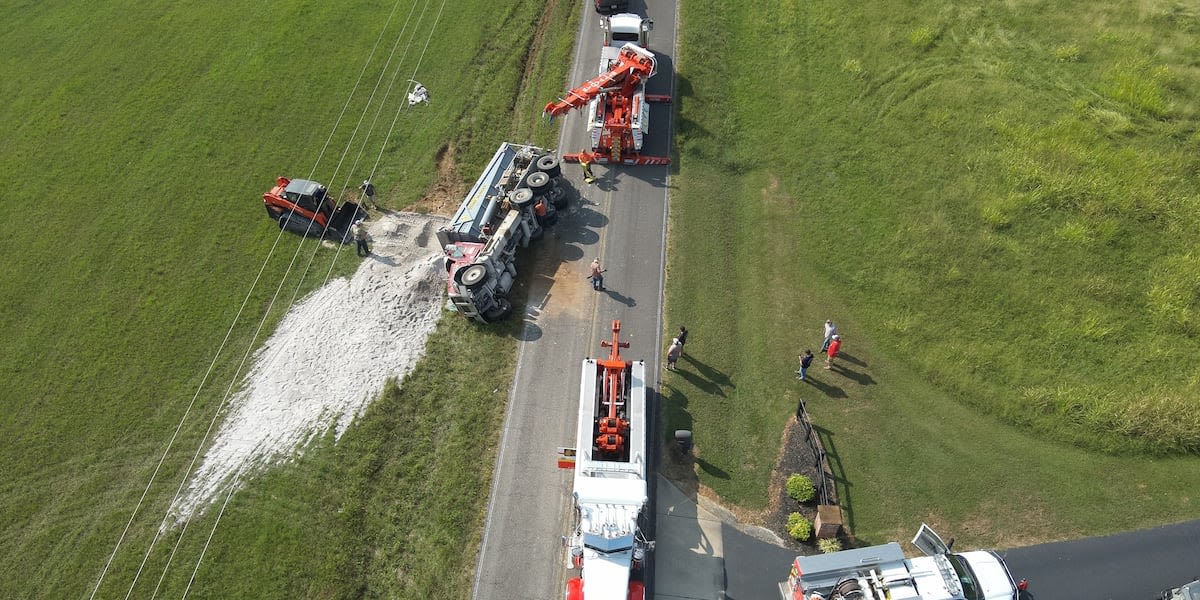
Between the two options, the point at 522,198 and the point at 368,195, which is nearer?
the point at 522,198

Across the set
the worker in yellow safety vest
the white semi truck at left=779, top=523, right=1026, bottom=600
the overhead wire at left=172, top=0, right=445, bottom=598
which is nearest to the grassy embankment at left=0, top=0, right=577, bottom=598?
the overhead wire at left=172, top=0, right=445, bottom=598

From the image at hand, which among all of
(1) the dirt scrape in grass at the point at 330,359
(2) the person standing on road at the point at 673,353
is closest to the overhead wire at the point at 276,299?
(1) the dirt scrape in grass at the point at 330,359

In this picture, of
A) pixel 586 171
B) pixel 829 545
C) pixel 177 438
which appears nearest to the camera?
pixel 829 545

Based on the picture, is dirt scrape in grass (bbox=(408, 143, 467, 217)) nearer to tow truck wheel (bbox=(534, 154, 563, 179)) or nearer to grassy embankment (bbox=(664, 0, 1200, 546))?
tow truck wheel (bbox=(534, 154, 563, 179))

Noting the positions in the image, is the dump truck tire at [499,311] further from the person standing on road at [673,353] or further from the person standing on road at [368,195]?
the person standing on road at [368,195]

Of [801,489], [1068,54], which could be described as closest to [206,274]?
[801,489]

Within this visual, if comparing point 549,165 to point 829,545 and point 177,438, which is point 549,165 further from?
point 829,545
